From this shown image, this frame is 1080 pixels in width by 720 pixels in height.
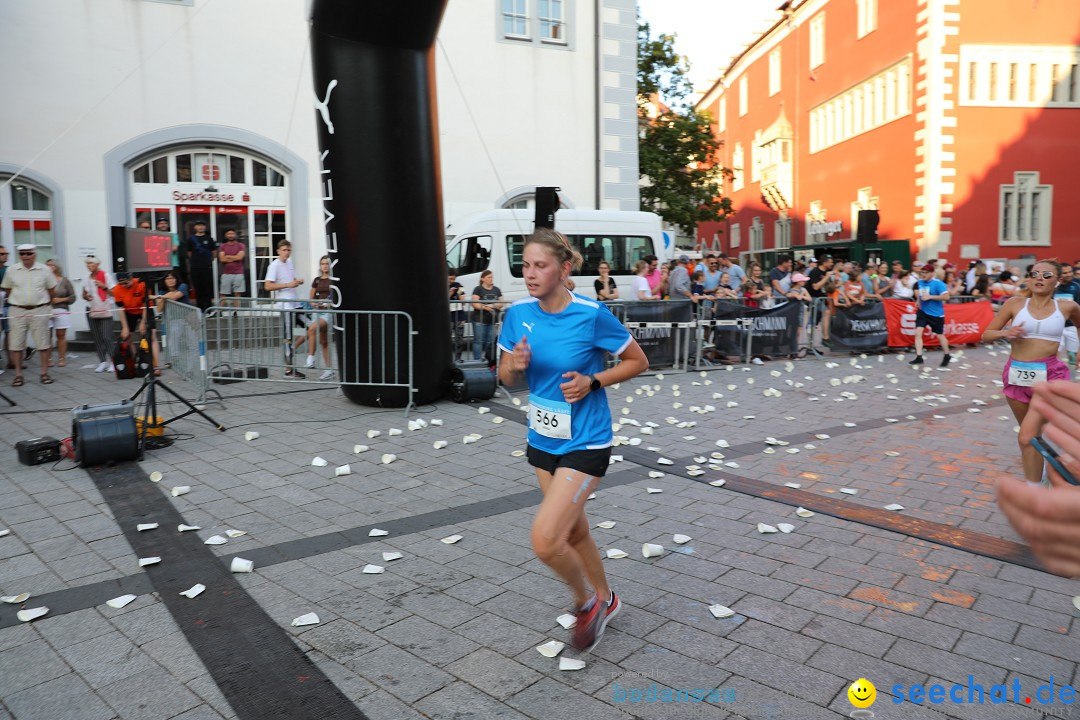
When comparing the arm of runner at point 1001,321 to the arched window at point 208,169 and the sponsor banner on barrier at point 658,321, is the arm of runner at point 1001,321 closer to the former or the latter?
the sponsor banner on barrier at point 658,321

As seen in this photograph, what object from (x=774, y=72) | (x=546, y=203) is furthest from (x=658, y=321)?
(x=774, y=72)

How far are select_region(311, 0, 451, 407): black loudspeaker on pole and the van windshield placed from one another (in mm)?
7226

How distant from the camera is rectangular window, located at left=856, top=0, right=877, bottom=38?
30.4m

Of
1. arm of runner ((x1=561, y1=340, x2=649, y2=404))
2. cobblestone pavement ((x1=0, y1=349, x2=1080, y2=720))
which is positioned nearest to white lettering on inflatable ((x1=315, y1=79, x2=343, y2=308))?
cobblestone pavement ((x1=0, y1=349, x2=1080, y2=720))

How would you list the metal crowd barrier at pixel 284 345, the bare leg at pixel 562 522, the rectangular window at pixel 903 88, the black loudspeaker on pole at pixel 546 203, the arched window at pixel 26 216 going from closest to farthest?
the bare leg at pixel 562 522, the black loudspeaker on pole at pixel 546 203, the metal crowd barrier at pixel 284 345, the arched window at pixel 26 216, the rectangular window at pixel 903 88

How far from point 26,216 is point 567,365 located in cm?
1554

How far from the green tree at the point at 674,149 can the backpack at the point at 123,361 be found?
24.3m

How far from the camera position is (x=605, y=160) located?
19562 millimetres

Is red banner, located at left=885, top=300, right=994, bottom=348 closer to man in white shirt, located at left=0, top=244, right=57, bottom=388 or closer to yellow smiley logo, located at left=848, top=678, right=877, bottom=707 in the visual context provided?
yellow smiley logo, located at left=848, top=678, right=877, bottom=707

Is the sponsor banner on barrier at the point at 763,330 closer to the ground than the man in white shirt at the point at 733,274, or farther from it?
closer to the ground

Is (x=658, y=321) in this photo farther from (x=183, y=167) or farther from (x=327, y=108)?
(x=183, y=167)

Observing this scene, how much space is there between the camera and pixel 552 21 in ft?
62.0

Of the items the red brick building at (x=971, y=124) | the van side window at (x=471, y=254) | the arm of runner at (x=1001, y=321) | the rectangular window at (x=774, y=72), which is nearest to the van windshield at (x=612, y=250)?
the van side window at (x=471, y=254)

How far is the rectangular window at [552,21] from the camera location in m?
18.8
